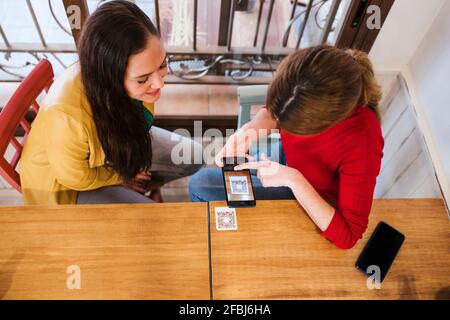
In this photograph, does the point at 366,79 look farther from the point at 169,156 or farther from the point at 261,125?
the point at 169,156

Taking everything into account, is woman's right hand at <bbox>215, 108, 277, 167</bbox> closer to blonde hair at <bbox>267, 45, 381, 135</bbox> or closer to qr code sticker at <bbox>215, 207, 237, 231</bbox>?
qr code sticker at <bbox>215, 207, 237, 231</bbox>

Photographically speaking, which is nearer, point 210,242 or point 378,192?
point 210,242

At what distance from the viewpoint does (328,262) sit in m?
1.16

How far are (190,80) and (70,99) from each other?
107 cm

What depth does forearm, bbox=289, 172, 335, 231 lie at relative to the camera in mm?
1169

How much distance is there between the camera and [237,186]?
129 centimetres

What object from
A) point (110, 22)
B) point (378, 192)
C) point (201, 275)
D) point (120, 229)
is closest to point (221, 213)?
point (201, 275)

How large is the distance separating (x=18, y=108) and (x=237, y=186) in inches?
29.6

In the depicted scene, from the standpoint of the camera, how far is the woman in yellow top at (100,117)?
1.16m

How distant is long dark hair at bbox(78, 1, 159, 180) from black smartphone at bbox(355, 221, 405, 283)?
0.89 m

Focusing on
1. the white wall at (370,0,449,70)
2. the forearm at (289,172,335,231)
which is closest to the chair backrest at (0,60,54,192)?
the forearm at (289,172,335,231)

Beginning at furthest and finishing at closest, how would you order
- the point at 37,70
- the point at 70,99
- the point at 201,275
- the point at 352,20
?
the point at 352,20 → the point at 37,70 → the point at 70,99 → the point at 201,275

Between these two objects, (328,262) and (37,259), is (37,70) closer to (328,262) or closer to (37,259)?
(37,259)

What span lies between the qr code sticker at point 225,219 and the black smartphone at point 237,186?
0.07 feet
